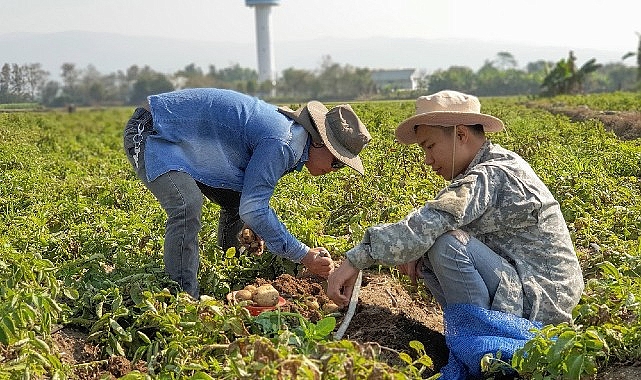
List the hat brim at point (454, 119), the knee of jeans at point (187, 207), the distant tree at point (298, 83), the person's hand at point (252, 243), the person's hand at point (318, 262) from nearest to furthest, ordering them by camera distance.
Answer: the hat brim at point (454, 119)
the person's hand at point (318, 262)
the knee of jeans at point (187, 207)
the person's hand at point (252, 243)
the distant tree at point (298, 83)

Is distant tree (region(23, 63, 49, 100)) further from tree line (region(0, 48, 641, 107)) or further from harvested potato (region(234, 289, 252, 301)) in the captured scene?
harvested potato (region(234, 289, 252, 301))

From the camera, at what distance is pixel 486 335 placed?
2.80m

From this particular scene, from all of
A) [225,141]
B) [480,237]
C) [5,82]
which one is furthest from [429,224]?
[5,82]

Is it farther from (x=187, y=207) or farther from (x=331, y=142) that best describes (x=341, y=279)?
(x=187, y=207)

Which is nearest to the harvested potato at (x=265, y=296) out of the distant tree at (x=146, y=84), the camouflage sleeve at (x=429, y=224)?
the camouflage sleeve at (x=429, y=224)

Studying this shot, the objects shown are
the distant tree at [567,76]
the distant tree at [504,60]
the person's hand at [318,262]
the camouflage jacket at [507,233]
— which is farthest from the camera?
the distant tree at [504,60]

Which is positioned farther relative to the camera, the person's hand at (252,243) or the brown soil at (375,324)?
the person's hand at (252,243)

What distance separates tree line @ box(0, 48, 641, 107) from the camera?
7.79m

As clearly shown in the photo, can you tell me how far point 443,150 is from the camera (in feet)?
10.2

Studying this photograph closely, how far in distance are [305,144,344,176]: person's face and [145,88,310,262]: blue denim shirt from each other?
0.04 m

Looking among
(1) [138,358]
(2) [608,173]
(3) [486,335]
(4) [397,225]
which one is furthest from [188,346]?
(2) [608,173]

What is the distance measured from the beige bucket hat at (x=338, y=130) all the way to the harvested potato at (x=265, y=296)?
66cm

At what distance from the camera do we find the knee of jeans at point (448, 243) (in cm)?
284

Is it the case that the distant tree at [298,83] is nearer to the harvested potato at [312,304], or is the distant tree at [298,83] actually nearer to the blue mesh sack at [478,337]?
the harvested potato at [312,304]
